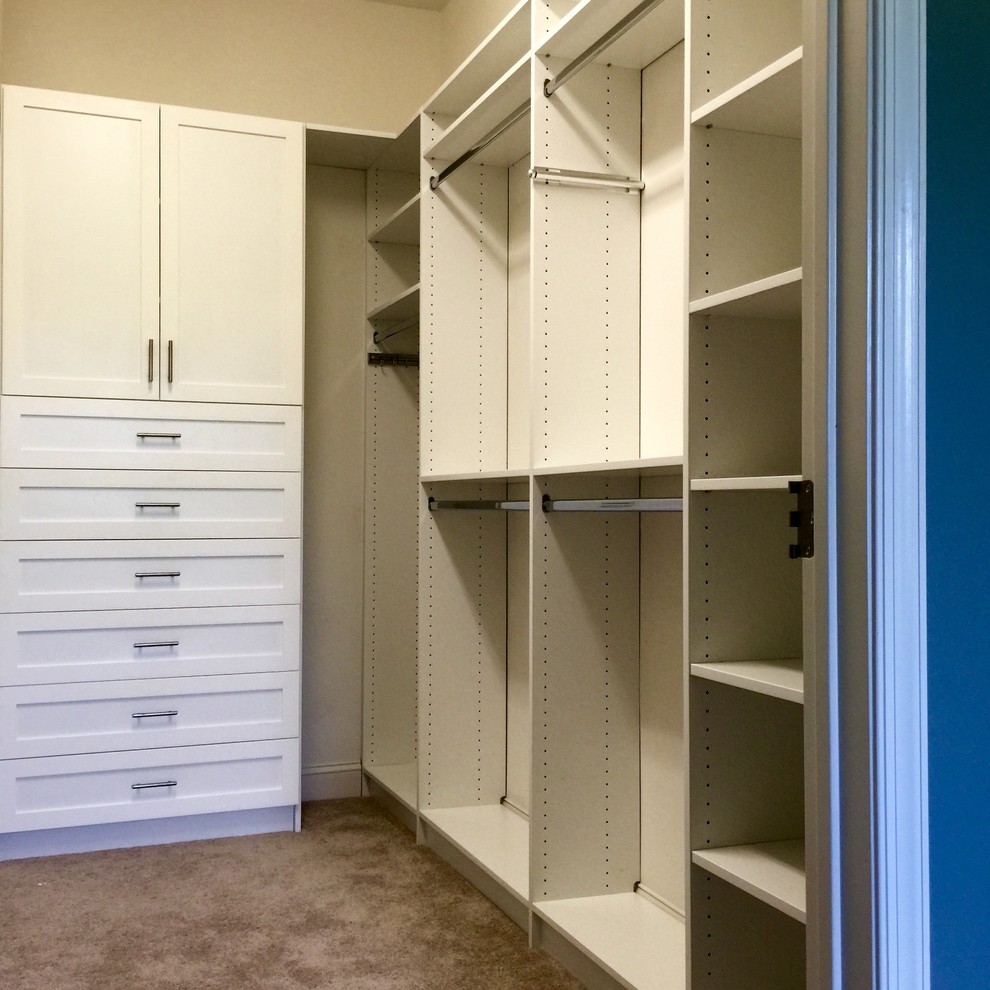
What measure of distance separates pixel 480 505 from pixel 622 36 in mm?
1289

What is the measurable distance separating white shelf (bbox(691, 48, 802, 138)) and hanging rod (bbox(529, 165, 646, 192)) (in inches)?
26.9

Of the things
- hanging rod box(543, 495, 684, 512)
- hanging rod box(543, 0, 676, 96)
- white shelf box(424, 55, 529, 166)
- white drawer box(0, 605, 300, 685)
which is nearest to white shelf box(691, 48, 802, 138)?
hanging rod box(543, 0, 676, 96)

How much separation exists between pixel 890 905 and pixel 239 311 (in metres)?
2.67

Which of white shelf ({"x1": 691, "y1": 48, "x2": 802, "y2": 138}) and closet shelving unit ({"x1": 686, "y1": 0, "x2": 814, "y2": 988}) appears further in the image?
closet shelving unit ({"x1": 686, "y1": 0, "x2": 814, "y2": 988})

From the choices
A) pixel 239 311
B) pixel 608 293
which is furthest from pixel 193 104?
pixel 608 293

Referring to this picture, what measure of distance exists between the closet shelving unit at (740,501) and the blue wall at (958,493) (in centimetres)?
53

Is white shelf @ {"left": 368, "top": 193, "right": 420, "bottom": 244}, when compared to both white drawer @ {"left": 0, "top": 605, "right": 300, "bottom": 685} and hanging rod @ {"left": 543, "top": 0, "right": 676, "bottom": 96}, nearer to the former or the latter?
hanging rod @ {"left": 543, "top": 0, "right": 676, "bottom": 96}

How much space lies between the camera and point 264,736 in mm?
3309

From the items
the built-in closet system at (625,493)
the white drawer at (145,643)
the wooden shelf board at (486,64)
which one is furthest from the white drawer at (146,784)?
the wooden shelf board at (486,64)

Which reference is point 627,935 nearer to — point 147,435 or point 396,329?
point 147,435

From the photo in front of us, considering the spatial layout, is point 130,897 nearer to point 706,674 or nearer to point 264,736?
point 264,736

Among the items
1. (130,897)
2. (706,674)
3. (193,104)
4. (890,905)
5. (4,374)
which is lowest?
(130,897)

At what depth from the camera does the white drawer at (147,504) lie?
308 cm

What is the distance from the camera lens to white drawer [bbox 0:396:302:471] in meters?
3.08
